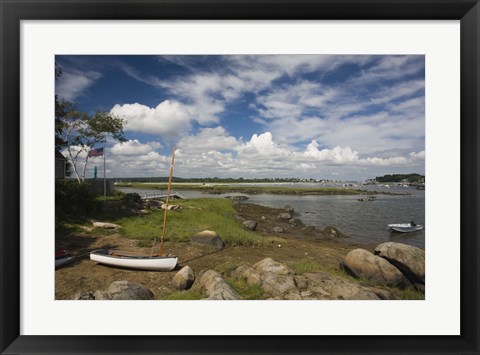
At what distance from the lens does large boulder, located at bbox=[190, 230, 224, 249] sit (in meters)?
4.32

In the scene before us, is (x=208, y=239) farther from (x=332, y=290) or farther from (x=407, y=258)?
(x=407, y=258)

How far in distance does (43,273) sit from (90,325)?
79cm

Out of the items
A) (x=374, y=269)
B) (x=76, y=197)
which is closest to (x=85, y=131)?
(x=76, y=197)

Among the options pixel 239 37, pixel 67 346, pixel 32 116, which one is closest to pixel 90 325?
pixel 67 346

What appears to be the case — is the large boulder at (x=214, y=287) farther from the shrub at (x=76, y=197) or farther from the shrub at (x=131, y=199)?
the shrub at (x=131, y=199)

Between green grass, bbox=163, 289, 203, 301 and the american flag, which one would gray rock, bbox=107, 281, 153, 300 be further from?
the american flag

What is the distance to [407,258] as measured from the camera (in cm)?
333

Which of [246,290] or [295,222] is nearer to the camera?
[246,290]

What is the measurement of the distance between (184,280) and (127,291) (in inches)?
28.8

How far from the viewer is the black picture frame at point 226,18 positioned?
6.78ft

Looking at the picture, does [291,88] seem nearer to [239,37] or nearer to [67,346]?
[239,37]

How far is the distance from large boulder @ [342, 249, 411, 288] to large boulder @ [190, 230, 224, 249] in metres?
2.44

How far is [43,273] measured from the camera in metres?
2.37

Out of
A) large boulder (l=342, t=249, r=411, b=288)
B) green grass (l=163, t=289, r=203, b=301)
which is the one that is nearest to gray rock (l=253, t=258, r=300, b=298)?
green grass (l=163, t=289, r=203, b=301)
